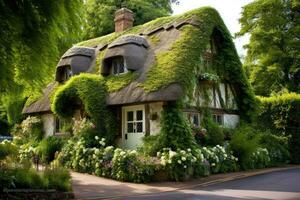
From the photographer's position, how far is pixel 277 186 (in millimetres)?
14422

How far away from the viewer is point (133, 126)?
2033 cm

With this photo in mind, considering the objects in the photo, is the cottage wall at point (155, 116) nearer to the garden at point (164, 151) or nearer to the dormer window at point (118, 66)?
the garden at point (164, 151)

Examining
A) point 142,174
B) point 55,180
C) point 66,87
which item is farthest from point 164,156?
point 66,87

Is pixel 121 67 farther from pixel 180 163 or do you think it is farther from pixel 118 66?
pixel 180 163

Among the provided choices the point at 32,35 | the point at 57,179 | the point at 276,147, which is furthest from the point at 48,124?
the point at 32,35

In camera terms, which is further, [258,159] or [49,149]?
[49,149]

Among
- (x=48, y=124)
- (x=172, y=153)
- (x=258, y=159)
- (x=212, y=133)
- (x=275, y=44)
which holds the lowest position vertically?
(x=258, y=159)

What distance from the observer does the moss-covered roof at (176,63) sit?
59.6 ft

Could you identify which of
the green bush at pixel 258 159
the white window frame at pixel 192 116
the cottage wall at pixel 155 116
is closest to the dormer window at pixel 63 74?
the cottage wall at pixel 155 116

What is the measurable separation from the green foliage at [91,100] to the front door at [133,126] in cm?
65

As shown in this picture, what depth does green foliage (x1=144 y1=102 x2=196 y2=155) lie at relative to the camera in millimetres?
17469

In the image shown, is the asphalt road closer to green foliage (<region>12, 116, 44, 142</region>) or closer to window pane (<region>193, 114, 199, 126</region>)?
window pane (<region>193, 114, 199, 126</region>)

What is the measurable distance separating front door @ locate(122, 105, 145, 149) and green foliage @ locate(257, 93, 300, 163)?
9011 mm

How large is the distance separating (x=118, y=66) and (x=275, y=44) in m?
17.2
